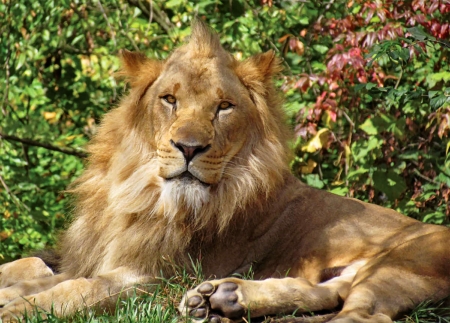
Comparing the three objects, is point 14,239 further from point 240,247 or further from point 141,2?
point 240,247

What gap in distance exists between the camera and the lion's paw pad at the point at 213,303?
10.7 feet

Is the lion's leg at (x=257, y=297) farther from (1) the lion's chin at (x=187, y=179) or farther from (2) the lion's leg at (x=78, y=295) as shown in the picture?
(1) the lion's chin at (x=187, y=179)

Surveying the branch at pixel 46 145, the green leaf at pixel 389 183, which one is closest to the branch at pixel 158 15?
the branch at pixel 46 145

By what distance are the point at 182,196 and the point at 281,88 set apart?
238 cm

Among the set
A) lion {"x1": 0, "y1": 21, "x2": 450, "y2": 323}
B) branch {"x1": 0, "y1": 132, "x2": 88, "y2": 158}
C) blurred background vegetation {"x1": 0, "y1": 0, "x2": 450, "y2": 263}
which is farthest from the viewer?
branch {"x1": 0, "y1": 132, "x2": 88, "y2": 158}

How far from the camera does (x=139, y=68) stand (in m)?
4.23

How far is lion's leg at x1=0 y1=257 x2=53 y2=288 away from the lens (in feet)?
13.9

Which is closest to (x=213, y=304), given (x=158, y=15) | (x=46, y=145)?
(x=46, y=145)

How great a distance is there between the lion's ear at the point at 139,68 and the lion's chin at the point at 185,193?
625 millimetres

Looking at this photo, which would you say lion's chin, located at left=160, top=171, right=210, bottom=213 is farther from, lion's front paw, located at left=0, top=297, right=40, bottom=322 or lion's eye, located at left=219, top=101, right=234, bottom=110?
lion's front paw, located at left=0, top=297, right=40, bottom=322

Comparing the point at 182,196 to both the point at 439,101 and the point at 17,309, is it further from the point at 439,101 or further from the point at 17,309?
the point at 439,101

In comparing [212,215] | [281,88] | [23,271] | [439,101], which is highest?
[439,101]

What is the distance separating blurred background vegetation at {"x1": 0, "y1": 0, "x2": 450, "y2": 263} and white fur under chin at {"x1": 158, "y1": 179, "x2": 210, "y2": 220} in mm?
1931

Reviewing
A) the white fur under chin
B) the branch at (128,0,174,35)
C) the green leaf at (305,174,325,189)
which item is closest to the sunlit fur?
the white fur under chin
